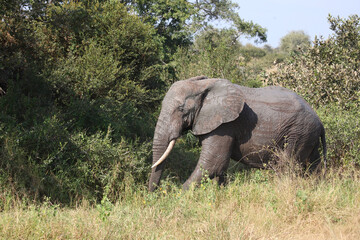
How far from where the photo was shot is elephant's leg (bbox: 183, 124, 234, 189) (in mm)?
6293

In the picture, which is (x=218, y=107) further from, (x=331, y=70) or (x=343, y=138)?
(x=331, y=70)

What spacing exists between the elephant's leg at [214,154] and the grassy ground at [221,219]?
25.7 inches

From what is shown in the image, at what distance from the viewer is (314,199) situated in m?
5.01

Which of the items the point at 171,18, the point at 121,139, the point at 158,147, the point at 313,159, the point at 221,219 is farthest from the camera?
the point at 171,18

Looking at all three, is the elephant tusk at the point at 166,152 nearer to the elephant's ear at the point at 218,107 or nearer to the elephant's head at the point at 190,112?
the elephant's head at the point at 190,112

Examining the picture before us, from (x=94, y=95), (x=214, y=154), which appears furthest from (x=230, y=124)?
(x=94, y=95)

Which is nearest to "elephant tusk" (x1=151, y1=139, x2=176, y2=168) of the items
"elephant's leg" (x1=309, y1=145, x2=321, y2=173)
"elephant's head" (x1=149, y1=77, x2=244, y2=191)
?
"elephant's head" (x1=149, y1=77, x2=244, y2=191)

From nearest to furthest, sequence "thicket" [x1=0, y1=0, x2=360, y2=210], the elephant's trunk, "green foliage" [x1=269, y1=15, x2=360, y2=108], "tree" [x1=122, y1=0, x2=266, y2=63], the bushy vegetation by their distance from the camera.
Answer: the bushy vegetation < the elephant's trunk < "thicket" [x1=0, y1=0, x2=360, y2=210] < "green foliage" [x1=269, y1=15, x2=360, y2=108] < "tree" [x1=122, y1=0, x2=266, y2=63]

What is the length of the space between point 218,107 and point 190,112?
1.43 ft

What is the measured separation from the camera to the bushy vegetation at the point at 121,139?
4766 millimetres

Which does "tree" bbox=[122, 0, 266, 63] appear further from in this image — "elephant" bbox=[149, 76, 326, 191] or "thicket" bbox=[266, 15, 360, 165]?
"elephant" bbox=[149, 76, 326, 191]

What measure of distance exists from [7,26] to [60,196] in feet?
13.6

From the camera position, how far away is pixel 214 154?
6.29 m

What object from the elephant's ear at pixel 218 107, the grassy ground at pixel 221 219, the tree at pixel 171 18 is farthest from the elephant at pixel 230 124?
the tree at pixel 171 18
